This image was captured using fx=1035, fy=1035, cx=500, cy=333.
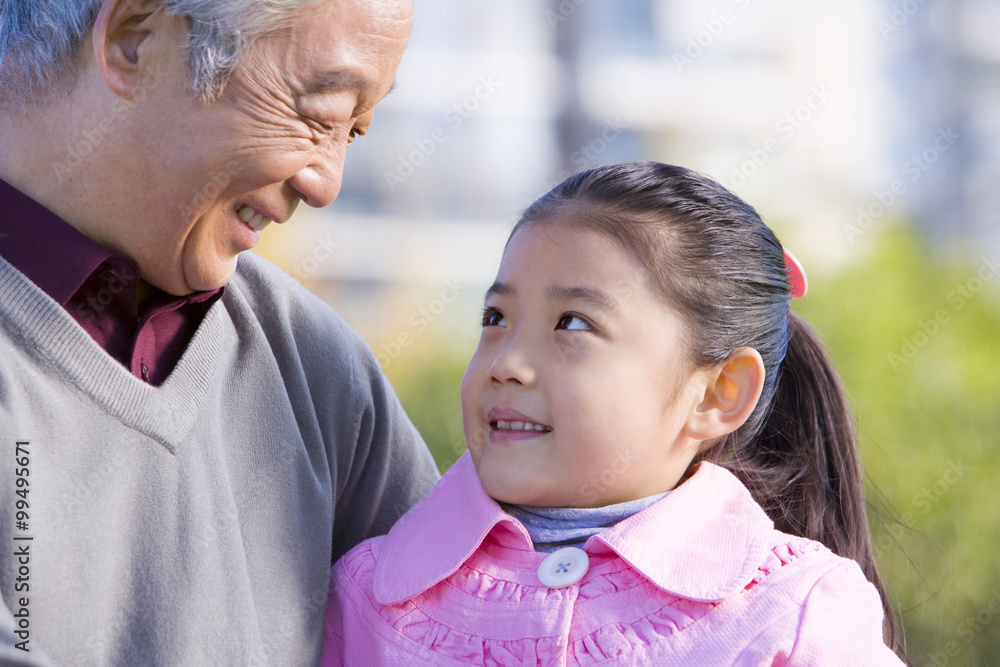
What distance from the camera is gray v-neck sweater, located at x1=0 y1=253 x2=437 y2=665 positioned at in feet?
4.85

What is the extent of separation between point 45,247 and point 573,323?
87 centimetres

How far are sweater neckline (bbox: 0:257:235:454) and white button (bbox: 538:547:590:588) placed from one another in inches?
24.9

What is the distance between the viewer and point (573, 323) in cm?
181

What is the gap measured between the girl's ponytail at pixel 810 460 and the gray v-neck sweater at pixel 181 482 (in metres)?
0.85

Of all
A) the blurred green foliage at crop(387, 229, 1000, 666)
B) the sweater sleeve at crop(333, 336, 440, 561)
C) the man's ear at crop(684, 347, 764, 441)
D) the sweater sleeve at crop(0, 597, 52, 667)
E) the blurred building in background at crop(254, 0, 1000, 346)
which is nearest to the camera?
the sweater sleeve at crop(0, 597, 52, 667)

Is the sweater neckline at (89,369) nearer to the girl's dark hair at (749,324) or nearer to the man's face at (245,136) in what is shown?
the man's face at (245,136)

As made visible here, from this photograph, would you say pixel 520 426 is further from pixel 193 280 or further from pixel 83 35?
pixel 83 35

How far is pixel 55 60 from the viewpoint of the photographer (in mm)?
1689

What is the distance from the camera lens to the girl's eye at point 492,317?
1.95 metres

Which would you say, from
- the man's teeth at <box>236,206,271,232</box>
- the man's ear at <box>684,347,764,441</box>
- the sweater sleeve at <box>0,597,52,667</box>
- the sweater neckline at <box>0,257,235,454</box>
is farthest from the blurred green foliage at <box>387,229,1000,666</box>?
the sweater sleeve at <box>0,597,52,667</box>

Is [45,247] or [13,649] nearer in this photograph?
[13,649]

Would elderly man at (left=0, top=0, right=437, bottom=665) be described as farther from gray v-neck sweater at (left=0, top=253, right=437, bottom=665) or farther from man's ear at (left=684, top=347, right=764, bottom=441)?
man's ear at (left=684, top=347, right=764, bottom=441)

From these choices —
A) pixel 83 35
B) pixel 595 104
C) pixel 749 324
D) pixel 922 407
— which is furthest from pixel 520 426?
pixel 595 104

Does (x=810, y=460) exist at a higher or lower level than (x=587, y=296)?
lower
